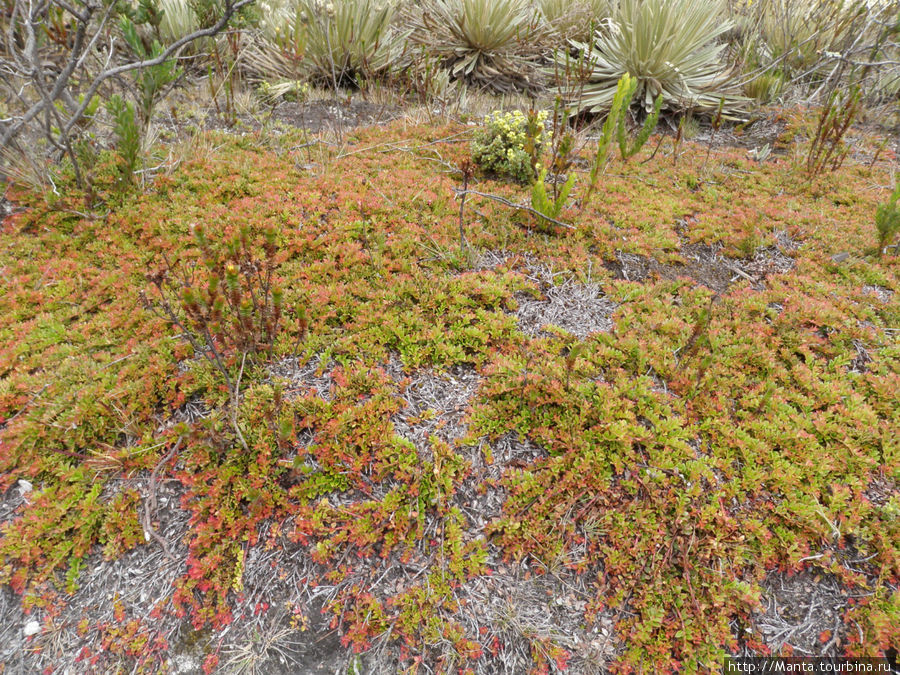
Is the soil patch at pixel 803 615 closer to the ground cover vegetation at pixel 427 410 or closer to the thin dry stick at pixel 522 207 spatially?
the ground cover vegetation at pixel 427 410

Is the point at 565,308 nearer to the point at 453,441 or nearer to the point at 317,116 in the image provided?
the point at 453,441

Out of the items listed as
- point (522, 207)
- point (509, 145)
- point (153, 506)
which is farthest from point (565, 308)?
point (153, 506)

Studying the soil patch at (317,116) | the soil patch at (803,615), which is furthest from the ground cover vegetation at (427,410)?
the soil patch at (317,116)

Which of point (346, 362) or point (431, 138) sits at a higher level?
point (431, 138)

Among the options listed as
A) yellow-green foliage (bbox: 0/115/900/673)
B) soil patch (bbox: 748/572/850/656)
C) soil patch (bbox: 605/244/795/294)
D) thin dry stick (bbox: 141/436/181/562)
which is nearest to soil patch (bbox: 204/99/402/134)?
yellow-green foliage (bbox: 0/115/900/673)

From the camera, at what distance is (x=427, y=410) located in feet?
9.83

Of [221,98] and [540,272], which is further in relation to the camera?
[221,98]

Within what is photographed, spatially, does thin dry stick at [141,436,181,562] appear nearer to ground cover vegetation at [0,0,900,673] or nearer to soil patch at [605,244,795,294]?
ground cover vegetation at [0,0,900,673]

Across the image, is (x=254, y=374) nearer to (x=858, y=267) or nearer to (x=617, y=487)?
(x=617, y=487)

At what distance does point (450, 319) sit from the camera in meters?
3.51

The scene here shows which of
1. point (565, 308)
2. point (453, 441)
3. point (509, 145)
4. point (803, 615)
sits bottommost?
point (803, 615)

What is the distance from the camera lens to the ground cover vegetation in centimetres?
228

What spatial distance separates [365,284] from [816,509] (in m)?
3.36

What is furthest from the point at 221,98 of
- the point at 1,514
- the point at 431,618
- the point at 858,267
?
the point at 858,267
